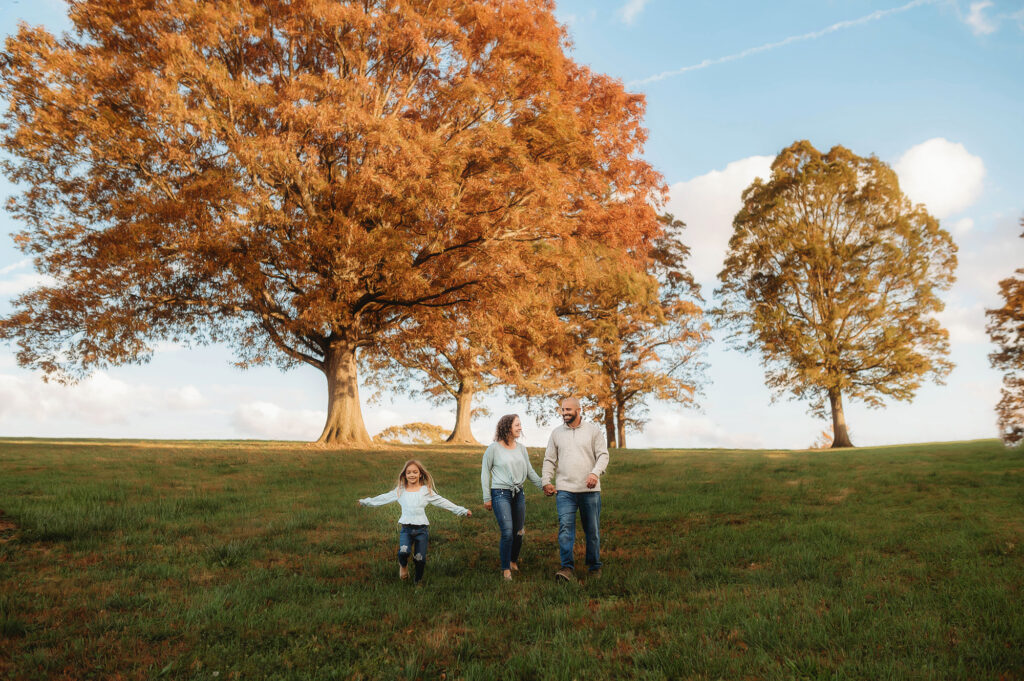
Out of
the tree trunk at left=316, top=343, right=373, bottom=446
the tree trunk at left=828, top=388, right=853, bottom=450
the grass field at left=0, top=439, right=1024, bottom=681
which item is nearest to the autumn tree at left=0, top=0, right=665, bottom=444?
the tree trunk at left=316, top=343, right=373, bottom=446

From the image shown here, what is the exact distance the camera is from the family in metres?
7.91

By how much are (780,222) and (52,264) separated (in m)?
30.0

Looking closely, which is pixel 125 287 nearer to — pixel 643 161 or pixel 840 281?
pixel 643 161

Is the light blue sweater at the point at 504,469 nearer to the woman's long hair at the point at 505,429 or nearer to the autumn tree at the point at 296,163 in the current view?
the woman's long hair at the point at 505,429

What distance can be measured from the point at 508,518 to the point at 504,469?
25.6 inches

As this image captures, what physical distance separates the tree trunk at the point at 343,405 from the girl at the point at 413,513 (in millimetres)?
15267

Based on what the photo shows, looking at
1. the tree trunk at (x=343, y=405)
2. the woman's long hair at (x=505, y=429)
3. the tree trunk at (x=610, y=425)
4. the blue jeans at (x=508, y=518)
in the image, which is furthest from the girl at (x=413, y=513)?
the tree trunk at (x=610, y=425)

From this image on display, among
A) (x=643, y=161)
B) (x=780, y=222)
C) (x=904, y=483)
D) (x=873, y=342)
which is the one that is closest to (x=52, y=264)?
(x=643, y=161)

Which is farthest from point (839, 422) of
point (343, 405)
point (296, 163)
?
point (296, 163)

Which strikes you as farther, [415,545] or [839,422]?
[839,422]

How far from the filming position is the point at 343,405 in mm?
23469

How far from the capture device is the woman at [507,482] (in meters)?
8.12

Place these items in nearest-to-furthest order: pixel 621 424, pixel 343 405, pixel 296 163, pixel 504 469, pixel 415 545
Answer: pixel 415 545, pixel 504 469, pixel 296 163, pixel 343 405, pixel 621 424

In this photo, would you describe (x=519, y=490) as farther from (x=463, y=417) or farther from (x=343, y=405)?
(x=463, y=417)
